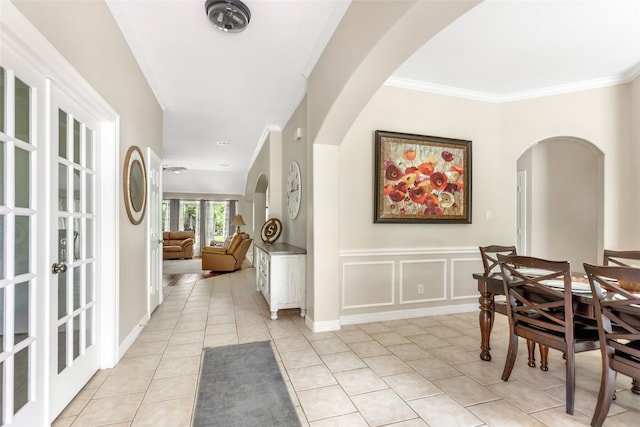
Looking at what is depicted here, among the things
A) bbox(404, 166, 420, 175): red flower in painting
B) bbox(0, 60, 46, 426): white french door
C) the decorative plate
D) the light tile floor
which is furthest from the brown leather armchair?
bbox(0, 60, 46, 426): white french door

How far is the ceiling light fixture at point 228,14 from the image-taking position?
2260mm

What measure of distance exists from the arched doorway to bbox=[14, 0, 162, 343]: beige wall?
538 centimetres

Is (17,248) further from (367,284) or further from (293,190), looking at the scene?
(293,190)

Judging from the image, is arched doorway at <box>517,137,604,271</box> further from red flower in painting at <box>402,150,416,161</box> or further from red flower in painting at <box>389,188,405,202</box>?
red flower in painting at <box>389,188,405,202</box>

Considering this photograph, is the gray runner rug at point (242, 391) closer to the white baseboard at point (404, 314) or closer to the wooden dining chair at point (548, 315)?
the white baseboard at point (404, 314)

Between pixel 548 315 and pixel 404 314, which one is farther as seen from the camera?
pixel 404 314

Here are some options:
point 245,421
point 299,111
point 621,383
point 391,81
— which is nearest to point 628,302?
point 621,383

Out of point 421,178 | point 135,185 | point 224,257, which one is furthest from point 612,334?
point 224,257

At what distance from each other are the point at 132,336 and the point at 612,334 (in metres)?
3.61

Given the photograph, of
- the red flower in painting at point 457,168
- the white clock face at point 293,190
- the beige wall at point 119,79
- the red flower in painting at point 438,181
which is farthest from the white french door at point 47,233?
the red flower in painting at point 457,168

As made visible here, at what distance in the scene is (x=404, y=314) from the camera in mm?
3615

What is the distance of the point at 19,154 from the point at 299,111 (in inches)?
123

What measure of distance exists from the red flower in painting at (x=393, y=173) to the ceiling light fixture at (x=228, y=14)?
2063mm

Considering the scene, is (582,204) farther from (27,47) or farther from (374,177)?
(27,47)
